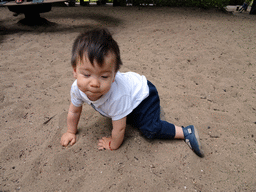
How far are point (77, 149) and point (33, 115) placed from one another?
738mm

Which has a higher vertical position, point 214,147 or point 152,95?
point 152,95

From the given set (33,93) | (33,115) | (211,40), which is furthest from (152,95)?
(211,40)

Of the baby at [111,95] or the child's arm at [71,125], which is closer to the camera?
the baby at [111,95]

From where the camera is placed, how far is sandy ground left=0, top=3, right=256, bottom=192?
1.40 m

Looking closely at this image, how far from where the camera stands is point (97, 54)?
3.69 ft

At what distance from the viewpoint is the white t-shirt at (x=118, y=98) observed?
4.55 feet

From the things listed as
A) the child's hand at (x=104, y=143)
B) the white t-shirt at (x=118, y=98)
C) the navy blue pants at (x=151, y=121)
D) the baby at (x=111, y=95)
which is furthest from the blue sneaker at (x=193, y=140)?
the child's hand at (x=104, y=143)

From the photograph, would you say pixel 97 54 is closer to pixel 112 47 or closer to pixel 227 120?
pixel 112 47

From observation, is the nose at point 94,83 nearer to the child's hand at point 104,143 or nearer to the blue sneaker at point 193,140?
the child's hand at point 104,143

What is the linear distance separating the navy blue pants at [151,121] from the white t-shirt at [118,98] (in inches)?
4.9

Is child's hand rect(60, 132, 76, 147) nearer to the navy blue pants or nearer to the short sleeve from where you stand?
the short sleeve

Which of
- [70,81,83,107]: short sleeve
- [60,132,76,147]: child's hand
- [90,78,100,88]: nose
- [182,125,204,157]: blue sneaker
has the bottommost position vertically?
[60,132,76,147]: child's hand

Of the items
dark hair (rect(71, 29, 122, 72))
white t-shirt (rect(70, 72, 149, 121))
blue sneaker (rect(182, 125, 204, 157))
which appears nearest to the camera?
dark hair (rect(71, 29, 122, 72))

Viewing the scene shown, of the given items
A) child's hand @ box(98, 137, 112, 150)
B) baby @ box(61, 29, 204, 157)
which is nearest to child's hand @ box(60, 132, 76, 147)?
baby @ box(61, 29, 204, 157)
